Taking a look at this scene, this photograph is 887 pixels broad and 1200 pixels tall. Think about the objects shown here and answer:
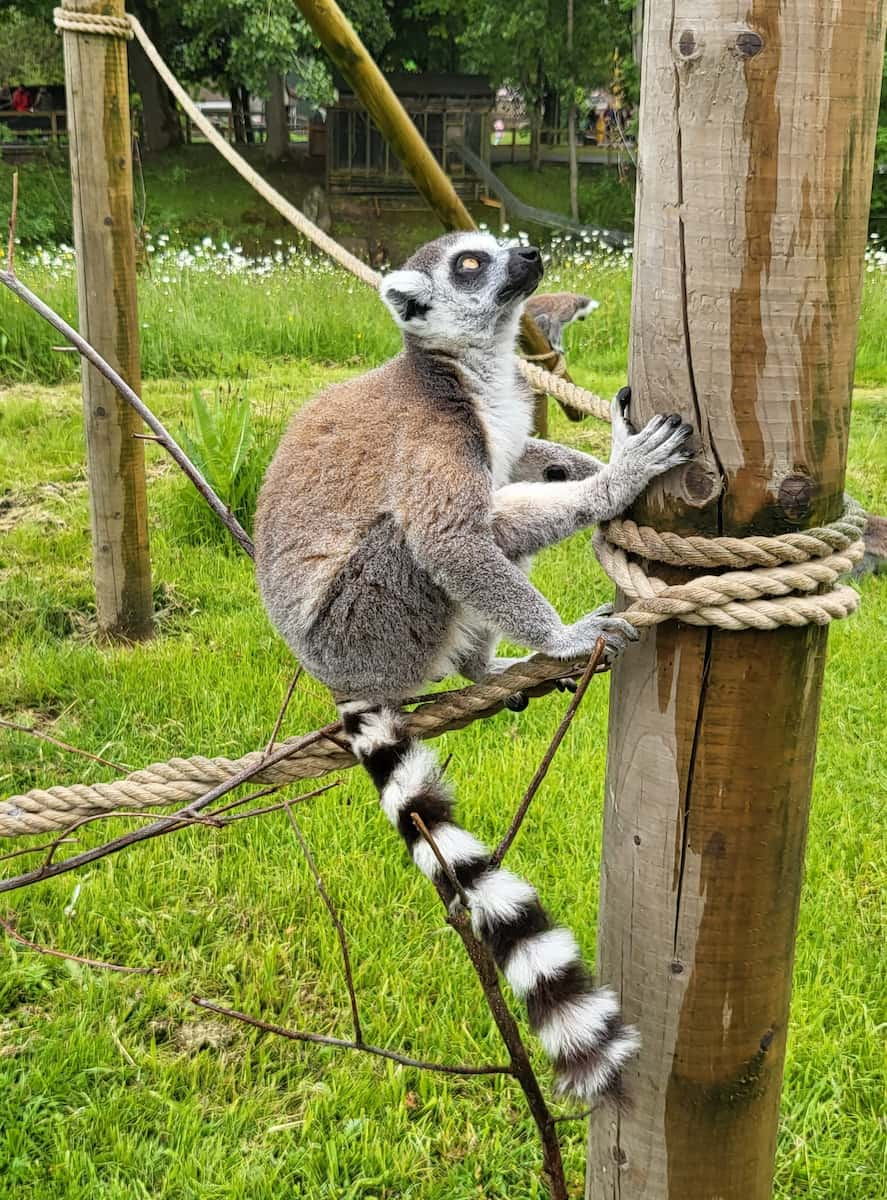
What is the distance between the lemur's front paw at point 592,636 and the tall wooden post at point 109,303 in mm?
2428

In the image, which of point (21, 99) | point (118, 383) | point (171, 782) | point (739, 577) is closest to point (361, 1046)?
point (171, 782)

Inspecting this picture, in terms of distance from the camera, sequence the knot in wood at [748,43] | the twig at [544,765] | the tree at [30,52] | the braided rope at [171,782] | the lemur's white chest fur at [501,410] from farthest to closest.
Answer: the tree at [30,52] < the lemur's white chest fur at [501,410] < the braided rope at [171,782] < the twig at [544,765] < the knot in wood at [748,43]

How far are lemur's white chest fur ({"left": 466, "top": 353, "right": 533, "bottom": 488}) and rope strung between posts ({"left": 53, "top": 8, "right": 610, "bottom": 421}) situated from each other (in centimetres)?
12

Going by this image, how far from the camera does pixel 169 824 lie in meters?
1.74

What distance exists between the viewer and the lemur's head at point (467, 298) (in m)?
2.40

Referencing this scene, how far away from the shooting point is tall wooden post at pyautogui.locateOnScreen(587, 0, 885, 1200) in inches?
48.3

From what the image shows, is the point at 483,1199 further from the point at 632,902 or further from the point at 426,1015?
the point at 632,902

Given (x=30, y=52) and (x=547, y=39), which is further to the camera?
(x=30, y=52)

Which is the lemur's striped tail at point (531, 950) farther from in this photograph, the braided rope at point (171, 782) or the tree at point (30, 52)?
the tree at point (30, 52)

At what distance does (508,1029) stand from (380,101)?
2273mm

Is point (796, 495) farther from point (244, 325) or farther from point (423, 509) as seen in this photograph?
point (244, 325)

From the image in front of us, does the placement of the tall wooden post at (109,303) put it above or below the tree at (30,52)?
below

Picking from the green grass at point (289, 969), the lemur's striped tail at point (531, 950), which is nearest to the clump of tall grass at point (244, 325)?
the green grass at point (289, 969)

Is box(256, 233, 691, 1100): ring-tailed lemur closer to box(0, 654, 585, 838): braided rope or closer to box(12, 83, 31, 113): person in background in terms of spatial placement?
box(0, 654, 585, 838): braided rope
